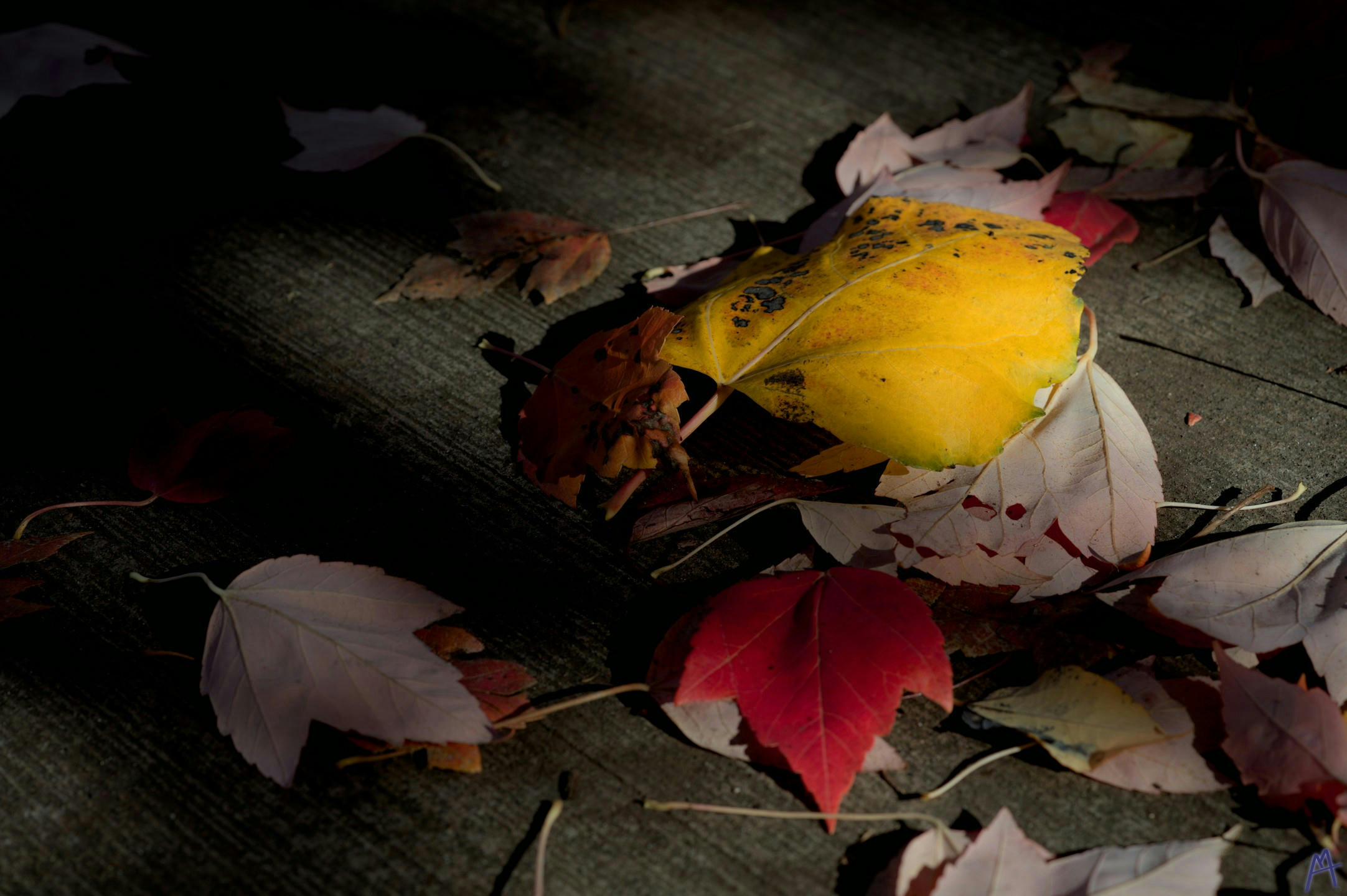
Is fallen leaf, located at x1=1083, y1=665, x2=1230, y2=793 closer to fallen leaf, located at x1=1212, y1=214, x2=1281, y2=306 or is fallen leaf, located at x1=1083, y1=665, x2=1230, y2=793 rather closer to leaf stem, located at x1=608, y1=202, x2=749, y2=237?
fallen leaf, located at x1=1212, y1=214, x2=1281, y2=306

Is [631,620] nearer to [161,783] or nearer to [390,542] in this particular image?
[390,542]

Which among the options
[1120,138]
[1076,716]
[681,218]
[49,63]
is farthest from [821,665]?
[49,63]

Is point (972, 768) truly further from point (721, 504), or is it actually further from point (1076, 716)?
point (721, 504)

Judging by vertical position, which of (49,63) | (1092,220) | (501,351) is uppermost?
(49,63)

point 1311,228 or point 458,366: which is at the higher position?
point 1311,228

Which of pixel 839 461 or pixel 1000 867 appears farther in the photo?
pixel 839 461

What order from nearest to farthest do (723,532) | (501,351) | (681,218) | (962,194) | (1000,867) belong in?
(1000,867), (723,532), (501,351), (962,194), (681,218)
